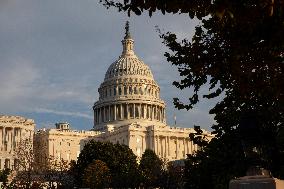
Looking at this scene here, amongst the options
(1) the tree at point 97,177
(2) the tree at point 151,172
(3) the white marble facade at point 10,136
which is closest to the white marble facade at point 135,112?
(3) the white marble facade at point 10,136

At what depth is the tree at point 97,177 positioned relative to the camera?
6825 cm

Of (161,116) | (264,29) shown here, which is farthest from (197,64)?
(161,116)

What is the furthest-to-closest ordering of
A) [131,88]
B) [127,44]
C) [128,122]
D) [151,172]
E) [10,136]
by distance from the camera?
A: [127,44], [131,88], [128,122], [10,136], [151,172]

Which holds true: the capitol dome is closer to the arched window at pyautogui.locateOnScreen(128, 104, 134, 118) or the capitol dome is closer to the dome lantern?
the arched window at pyautogui.locateOnScreen(128, 104, 134, 118)

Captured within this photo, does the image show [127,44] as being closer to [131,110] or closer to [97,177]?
[131,110]

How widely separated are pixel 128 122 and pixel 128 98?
785cm

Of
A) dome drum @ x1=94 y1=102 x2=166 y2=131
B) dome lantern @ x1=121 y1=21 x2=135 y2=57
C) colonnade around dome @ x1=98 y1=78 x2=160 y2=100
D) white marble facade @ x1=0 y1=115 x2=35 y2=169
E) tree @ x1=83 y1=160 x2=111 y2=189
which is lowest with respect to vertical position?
tree @ x1=83 y1=160 x2=111 y2=189

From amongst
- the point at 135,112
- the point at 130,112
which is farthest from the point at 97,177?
the point at 130,112

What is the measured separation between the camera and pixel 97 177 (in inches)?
2692

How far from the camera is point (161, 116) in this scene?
522 feet

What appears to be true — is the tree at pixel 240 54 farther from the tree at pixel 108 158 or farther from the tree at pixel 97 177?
the tree at pixel 108 158

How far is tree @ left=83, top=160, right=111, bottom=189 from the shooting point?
68.2m

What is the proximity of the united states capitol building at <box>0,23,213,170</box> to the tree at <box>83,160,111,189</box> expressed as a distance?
60.4 m

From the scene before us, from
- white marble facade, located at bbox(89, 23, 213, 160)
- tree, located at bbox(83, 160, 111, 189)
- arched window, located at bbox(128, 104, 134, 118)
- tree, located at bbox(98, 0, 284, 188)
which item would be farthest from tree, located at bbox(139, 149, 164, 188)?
arched window, located at bbox(128, 104, 134, 118)
